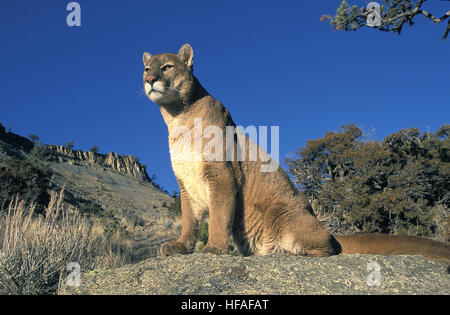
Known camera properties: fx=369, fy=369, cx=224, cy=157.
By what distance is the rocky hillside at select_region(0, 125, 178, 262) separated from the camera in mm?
20797

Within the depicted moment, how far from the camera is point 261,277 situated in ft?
12.2

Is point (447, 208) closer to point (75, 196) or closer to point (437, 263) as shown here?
point (437, 263)

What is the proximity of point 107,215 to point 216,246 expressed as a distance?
17849 mm

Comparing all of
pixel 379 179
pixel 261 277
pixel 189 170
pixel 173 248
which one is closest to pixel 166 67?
pixel 189 170

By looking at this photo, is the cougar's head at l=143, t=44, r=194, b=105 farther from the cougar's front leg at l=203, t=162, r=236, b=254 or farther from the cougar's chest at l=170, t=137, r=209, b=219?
the cougar's front leg at l=203, t=162, r=236, b=254

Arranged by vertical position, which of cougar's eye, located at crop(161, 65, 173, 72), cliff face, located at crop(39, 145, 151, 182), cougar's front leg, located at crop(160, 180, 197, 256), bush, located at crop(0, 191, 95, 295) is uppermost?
cliff face, located at crop(39, 145, 151, 182)

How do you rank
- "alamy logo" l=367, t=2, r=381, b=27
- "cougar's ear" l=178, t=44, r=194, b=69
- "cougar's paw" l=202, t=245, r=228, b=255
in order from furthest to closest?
"alamy logo" l=367, t=2, r=381, b=27
"cougar's ear" l=178, t=44, r=194, b=69
"cougar's paw" l=202, t=245, r=228, b=255

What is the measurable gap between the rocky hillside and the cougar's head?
8.86m

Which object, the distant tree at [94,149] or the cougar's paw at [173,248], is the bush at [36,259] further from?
the distant tree at [94,149]

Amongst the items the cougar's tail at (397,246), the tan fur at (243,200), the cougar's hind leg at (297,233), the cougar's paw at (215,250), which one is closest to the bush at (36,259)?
the tan fur at (243,200)

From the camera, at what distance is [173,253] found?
496 centimetres

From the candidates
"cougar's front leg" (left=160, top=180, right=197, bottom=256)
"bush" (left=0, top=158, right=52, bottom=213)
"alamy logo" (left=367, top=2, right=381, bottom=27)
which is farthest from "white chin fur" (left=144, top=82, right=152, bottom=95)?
"bush" (left=0, top=158, right=52, bottom=213)

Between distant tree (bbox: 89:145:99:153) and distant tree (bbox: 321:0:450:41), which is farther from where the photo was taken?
distant tree (bbox: 89:145:99:153)
